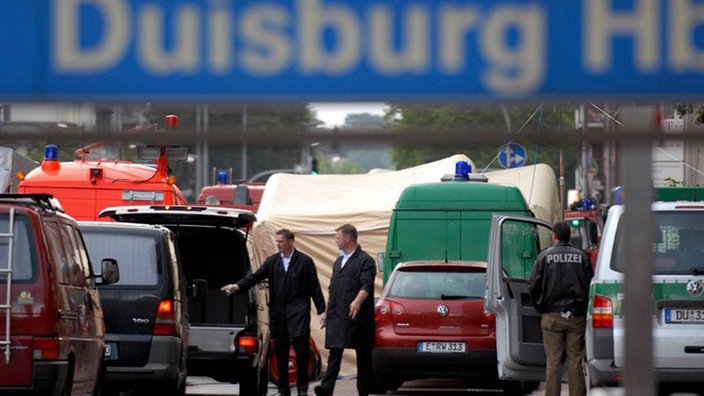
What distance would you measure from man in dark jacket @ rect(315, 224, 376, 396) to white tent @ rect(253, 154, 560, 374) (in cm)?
622

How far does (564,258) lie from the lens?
13.4 meters

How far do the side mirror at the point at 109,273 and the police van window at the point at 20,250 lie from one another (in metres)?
2.30

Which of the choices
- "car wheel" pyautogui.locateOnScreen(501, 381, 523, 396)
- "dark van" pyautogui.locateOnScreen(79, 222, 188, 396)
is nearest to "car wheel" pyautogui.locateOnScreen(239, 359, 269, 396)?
"dark van" pyautogui.locateOnScreen(79, 222, 188, 396)

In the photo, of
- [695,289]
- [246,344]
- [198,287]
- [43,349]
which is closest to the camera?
[43,349]

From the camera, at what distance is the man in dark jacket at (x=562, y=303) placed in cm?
1330

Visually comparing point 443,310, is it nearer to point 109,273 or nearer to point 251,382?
point 251,382

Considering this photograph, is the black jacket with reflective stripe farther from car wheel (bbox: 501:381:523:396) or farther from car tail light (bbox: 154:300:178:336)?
car tail light (bbox: 154:300:178:336)

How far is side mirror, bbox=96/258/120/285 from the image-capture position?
12281 mm

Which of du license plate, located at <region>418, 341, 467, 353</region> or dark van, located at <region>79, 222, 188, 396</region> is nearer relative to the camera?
dark van, located at <region>79, 222, 188, 396</region>

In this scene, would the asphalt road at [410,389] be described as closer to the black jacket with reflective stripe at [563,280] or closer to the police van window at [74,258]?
the black jacket with reflective stripe at [563,280]

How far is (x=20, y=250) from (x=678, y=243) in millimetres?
5354

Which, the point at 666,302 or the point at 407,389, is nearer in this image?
the point at 666,302

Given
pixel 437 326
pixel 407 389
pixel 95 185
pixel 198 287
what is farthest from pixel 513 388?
pixel 95 185

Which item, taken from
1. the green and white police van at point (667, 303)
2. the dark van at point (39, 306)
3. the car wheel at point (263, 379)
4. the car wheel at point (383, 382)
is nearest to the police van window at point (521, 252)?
the car wheel at point (383, 382)
